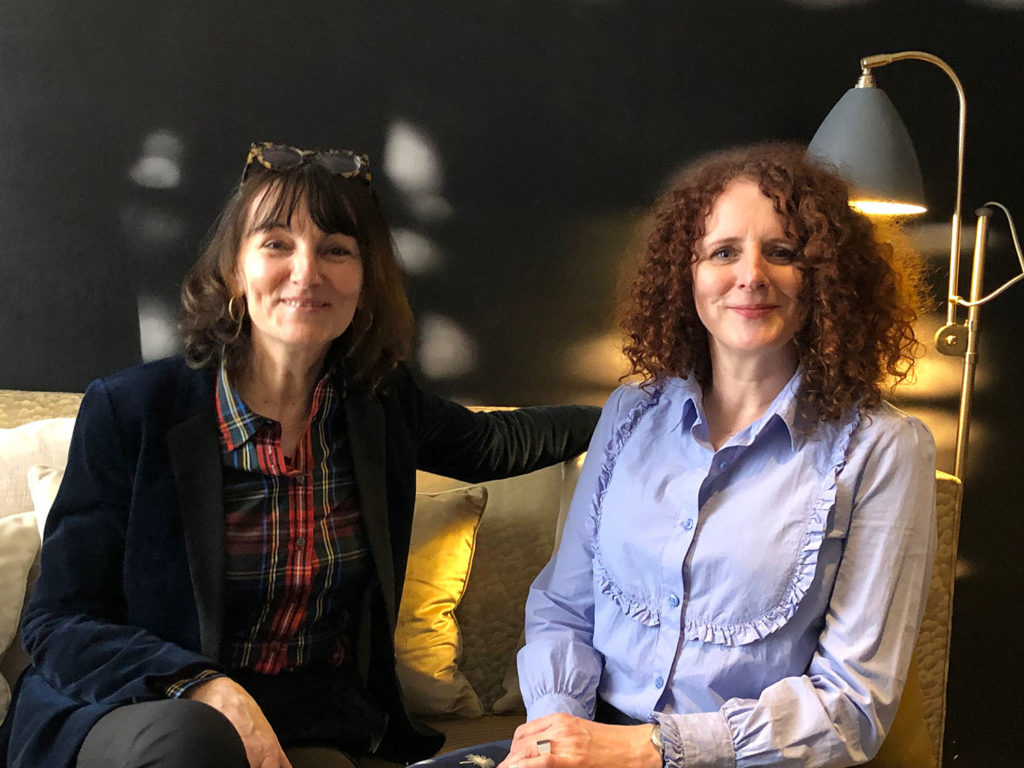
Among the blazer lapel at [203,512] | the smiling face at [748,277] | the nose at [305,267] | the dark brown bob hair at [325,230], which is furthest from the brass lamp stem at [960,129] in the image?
the blazer lapel at [203,512]

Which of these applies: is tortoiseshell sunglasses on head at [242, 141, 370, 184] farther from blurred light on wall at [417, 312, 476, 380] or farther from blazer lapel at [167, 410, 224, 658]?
blurred light on wall at [417, 312, 476, 380]

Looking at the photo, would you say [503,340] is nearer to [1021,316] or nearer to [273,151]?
[273,151]

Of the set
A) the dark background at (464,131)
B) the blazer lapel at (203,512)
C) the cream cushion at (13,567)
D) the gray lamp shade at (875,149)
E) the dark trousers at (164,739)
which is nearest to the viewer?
the dark trousers at (164,739)

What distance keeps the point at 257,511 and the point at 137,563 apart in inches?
7.4

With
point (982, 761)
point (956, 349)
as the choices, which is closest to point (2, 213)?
point (956, 349)

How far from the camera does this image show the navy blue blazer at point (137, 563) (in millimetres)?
1370

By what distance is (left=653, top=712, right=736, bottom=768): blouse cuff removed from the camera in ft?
4.07

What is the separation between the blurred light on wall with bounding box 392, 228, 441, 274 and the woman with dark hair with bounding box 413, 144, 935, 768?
94 centimetres

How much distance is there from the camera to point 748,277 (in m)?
1.34

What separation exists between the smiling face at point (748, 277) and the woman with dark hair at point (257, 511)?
559mm

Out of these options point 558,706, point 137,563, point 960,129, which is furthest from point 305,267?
point 960,129

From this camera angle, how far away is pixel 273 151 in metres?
1.56

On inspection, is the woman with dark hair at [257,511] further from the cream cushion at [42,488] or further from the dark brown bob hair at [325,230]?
the cream cushion at [42,488]

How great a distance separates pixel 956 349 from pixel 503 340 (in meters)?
1.06
